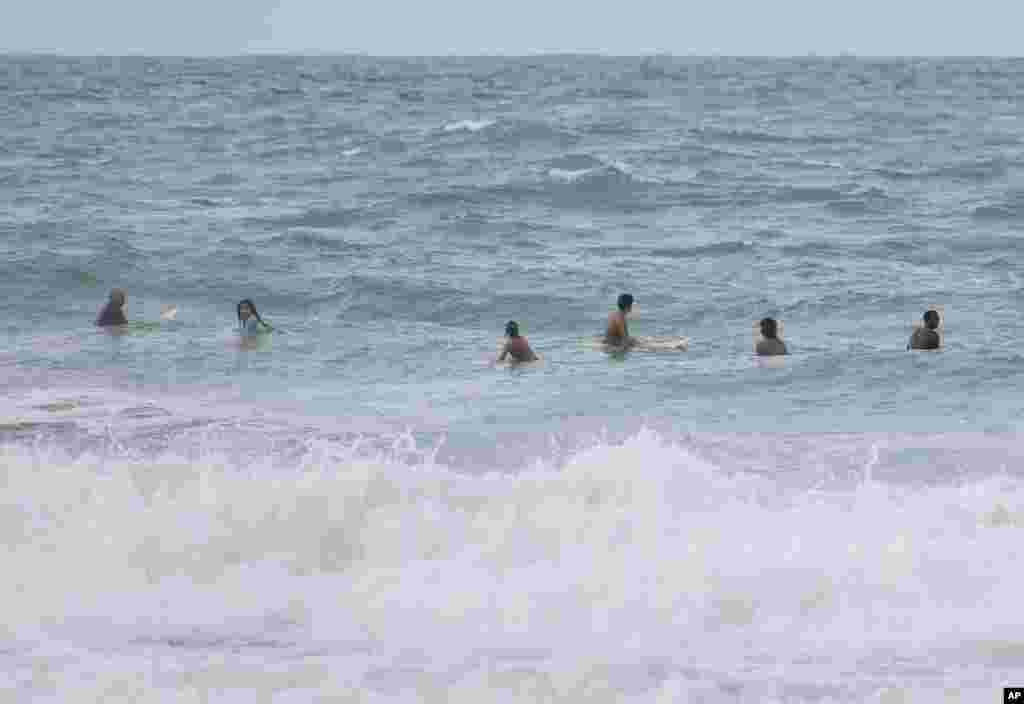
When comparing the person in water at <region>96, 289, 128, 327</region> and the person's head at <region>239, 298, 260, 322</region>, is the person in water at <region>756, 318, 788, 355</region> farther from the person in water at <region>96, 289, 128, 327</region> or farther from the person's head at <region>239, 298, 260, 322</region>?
the person in water at <region>96, 289, 128, 327</region>

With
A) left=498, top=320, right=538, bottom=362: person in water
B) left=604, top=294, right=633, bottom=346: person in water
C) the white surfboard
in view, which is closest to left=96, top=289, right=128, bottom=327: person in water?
left=498, top=320, right=538, bottom=362: person in water

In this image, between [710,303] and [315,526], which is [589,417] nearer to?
[315,526]

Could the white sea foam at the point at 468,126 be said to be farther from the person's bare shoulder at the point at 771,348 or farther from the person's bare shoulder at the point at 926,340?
the person's bare shoulder at the point at 926,340

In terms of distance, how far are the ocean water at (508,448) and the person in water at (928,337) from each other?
28 cm

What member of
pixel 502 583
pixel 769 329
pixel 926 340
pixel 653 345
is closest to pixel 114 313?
pixel 653 345

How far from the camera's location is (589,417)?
14.4 metres

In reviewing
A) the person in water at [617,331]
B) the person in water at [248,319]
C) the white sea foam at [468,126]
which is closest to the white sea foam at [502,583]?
the person in water at [617,331]

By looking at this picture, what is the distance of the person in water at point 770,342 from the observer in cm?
1736

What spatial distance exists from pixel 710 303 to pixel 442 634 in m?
14.9

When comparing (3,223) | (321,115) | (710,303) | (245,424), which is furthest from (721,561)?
(321,115)

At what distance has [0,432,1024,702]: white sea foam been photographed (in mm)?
7781

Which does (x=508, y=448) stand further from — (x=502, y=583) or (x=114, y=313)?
(x=114, y=313)

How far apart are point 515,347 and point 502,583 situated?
8.52 meters

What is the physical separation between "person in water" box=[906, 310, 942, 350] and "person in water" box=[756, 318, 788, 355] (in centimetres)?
145
